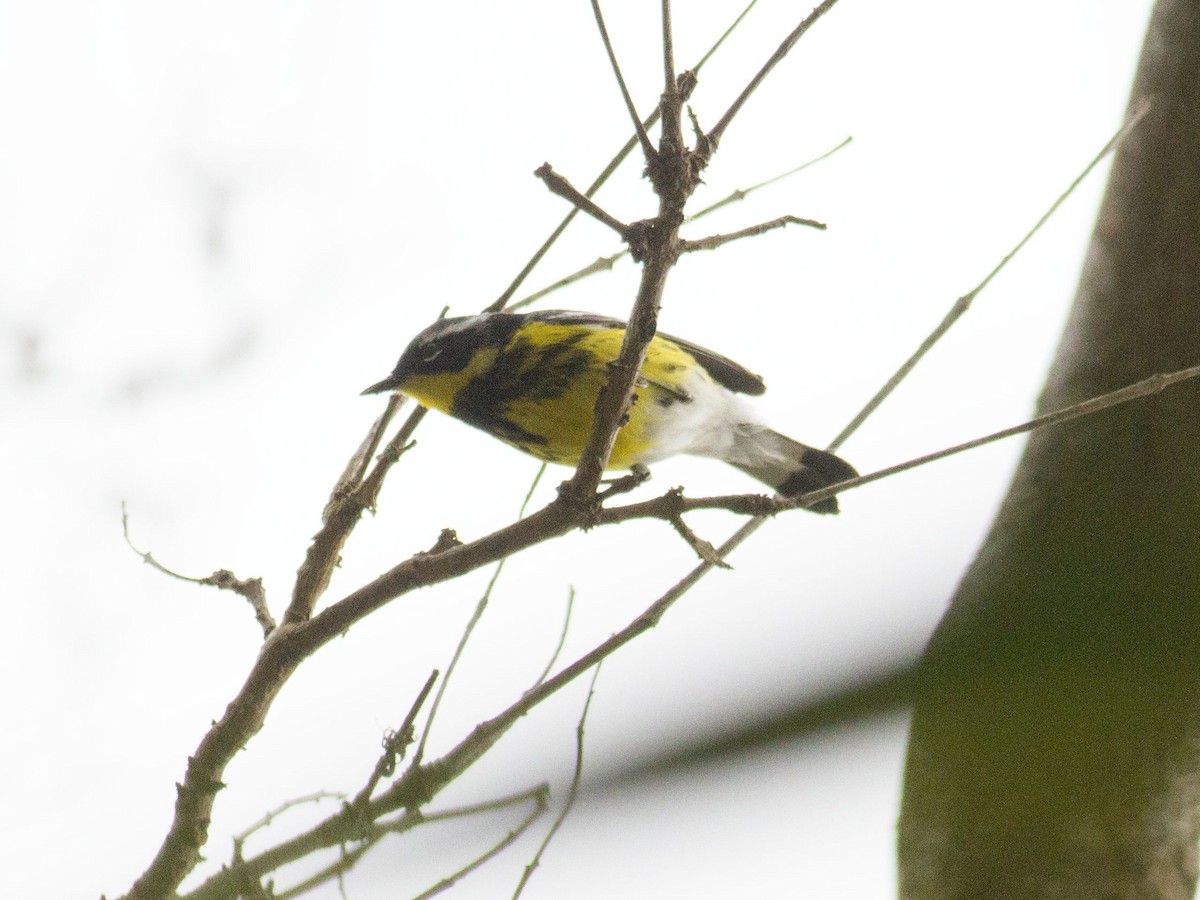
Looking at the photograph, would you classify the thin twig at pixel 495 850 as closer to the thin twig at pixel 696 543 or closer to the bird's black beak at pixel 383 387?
the thin twig at pixel 696 543

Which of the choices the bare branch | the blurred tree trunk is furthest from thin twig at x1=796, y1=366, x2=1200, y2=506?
the bare branch

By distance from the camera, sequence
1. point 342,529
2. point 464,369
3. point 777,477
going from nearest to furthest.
Answer: point 342,529
point 464,369
point 777,477

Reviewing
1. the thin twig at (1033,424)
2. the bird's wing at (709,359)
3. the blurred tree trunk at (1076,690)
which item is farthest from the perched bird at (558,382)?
the thin twig at (1033,424)

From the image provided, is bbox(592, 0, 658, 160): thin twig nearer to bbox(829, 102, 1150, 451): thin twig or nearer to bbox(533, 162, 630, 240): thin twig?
bbox(533, 162, 630, 240): thin twig

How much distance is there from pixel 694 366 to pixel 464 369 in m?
0.65

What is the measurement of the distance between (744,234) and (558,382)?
49.0 inches

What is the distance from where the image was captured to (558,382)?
265 cm

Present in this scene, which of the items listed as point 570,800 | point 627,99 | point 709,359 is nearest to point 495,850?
point 570,800

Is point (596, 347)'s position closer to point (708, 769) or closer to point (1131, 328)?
point (1131, 328)

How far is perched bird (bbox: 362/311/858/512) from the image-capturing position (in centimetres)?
263

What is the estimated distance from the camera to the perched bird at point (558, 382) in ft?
8.63

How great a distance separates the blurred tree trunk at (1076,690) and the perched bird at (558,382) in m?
0.74

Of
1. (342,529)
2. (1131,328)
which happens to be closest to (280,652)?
(342,529)

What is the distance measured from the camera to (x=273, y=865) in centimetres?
138
